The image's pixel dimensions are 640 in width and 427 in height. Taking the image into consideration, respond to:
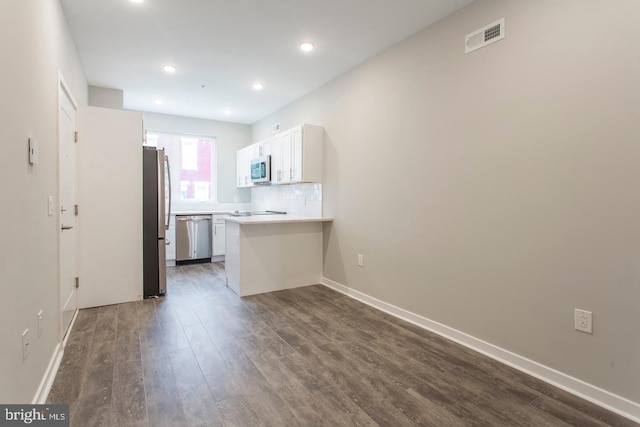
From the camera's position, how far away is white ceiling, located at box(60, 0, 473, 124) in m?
2.72

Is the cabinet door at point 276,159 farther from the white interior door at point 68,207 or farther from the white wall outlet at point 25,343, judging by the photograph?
the white wall outlet at point 25,343

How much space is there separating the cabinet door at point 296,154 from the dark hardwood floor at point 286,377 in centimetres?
195

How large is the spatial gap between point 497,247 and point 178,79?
4234 millimetres

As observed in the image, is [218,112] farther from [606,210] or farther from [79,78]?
[606,210]

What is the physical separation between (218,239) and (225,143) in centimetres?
206

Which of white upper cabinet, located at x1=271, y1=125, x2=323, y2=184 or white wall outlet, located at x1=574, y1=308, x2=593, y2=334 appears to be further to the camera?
white upper cabinet, located at x1=271, y1=125, x2=323, y2=184

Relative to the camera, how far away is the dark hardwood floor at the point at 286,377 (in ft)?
5.93

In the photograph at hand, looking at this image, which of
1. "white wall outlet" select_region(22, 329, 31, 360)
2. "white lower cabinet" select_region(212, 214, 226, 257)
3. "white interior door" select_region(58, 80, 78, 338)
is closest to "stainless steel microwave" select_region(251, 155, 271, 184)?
"white lower cabinet" select_region(212, 214, 226, 257)

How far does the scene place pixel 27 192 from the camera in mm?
1724

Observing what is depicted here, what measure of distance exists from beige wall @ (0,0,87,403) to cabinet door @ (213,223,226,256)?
12.3 ft

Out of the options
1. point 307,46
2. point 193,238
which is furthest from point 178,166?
point 307,46

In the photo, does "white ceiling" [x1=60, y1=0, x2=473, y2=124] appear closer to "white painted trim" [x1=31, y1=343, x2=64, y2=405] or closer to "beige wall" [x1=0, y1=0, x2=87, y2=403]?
"beige wall" [x1=0, y1=0, x2=87, y2=403]

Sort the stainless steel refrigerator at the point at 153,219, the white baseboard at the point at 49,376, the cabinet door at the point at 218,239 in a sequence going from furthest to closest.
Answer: the cabinet door at the point at 218,239 → the stainless steel refrigerator at the point at 153,219 → the white baseboard at the point at 49,376

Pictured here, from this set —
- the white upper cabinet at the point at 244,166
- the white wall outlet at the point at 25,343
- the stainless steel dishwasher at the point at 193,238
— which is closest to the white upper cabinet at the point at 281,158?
the white upper cabinet at the point at 244,166
